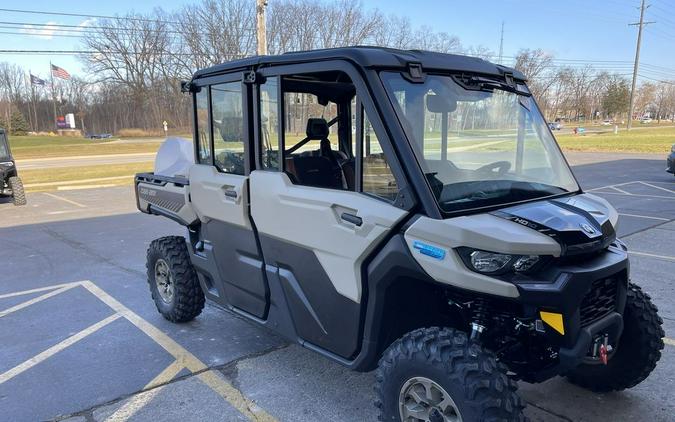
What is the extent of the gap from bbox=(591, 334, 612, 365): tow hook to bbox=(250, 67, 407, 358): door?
1.20m

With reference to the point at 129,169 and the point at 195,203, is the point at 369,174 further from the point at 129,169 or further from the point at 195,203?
the point at 129,169

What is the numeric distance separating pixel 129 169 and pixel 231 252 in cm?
1941

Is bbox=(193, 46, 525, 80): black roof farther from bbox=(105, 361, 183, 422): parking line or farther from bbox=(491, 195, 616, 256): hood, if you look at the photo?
bbox=(105, 361, 183, 422): parking line

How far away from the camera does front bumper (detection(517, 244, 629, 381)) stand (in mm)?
2281

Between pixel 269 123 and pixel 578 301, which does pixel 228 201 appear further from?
pixel 578 301

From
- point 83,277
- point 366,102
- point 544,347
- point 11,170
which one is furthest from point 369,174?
point 11,170

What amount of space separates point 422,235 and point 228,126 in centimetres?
193

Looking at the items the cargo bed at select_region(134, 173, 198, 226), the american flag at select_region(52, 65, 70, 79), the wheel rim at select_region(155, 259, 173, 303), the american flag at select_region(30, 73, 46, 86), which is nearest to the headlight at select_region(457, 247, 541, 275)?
the cargo bed at select_region(134, 173, 198, 226)

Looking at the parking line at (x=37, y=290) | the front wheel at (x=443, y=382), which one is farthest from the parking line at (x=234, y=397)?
the parking line at (x=37, y=290)

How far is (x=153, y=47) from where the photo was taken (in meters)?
57.7

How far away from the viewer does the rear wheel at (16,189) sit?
12039 millimetres

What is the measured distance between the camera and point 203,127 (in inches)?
160

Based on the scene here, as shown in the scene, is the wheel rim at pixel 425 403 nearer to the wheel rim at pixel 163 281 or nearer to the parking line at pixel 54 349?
the wheel rim at pixel 163 281

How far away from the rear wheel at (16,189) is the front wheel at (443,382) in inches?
485
